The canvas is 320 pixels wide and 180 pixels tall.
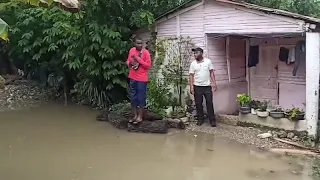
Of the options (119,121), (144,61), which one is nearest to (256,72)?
(144,61)

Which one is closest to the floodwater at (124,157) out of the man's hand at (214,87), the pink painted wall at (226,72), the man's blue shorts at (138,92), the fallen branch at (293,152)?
the fallen branch at (293,152)

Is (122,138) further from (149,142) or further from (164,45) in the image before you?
(164,45)

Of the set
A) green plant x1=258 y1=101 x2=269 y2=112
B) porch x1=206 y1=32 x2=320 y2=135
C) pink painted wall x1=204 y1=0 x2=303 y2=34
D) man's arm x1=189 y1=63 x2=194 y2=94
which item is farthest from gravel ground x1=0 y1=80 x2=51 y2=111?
green plant x1=258 y1=101 x2=269 y2=112

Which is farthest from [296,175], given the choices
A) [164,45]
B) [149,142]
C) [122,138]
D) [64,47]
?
[64,47]

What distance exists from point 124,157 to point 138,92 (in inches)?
80.9

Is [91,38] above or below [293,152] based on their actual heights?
above

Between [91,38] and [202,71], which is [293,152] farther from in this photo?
[91,38]

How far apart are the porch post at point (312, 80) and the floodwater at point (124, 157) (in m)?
1.25

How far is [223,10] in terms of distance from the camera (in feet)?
31.4

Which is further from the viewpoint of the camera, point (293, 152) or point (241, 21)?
point (241, 21)

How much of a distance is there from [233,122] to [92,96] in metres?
4.36

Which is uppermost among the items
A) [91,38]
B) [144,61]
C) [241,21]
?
[241,21]

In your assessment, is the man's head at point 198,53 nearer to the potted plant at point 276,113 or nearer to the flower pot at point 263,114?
the flower pot at point 263,114

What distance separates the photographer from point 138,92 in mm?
9242
